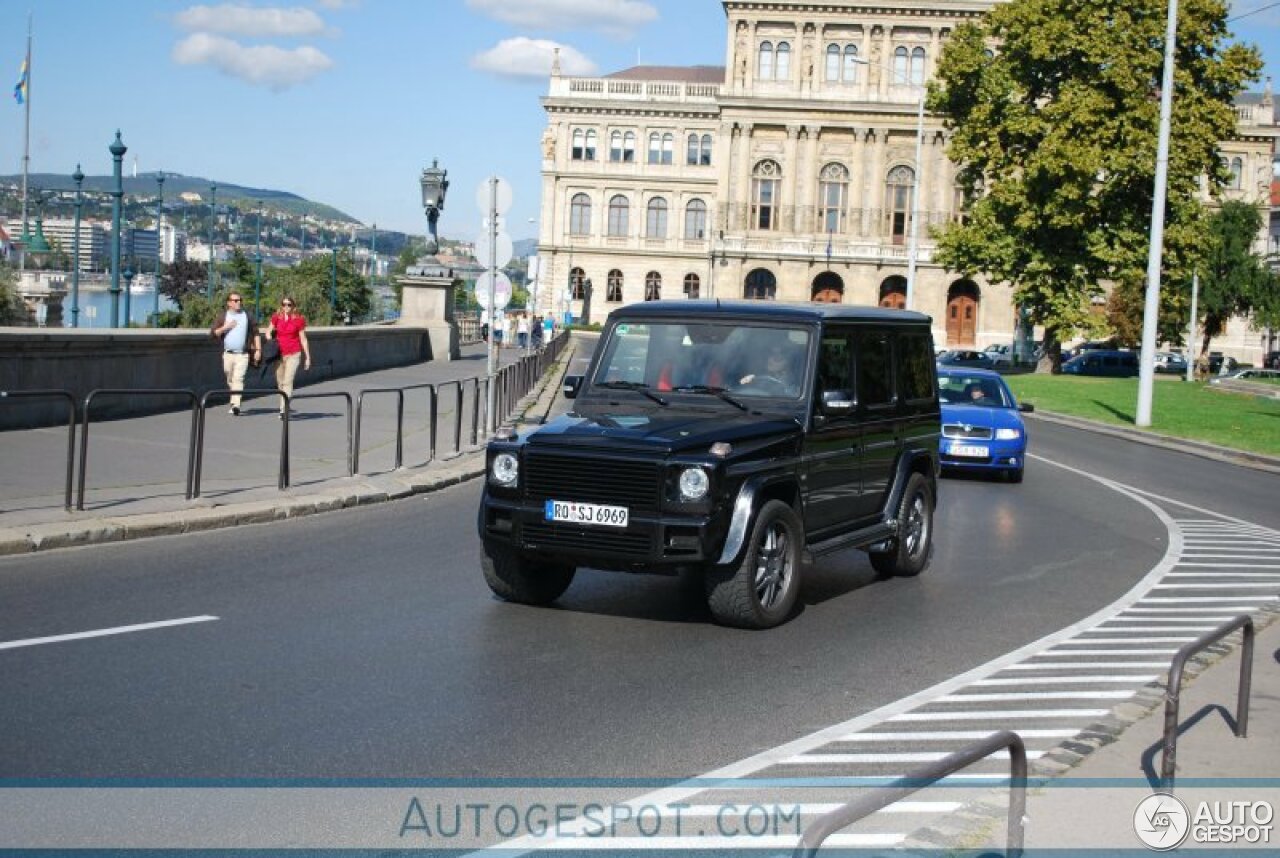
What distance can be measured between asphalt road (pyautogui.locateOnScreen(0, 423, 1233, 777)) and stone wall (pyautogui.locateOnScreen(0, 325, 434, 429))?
6358mm

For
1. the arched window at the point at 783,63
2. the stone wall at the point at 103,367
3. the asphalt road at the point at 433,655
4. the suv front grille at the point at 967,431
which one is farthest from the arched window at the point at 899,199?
the asphalt road at the point at 433,655

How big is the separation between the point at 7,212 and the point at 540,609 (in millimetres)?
175977

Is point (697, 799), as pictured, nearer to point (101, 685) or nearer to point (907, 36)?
point (101, 685)

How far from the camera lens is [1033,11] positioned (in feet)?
182

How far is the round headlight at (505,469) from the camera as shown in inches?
362

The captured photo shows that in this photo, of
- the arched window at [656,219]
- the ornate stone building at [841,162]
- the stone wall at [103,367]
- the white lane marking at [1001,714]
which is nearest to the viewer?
the white lane marking at [1001,714]

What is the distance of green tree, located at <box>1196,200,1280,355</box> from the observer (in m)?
76.4

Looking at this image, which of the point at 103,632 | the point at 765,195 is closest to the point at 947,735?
the point at 103,632

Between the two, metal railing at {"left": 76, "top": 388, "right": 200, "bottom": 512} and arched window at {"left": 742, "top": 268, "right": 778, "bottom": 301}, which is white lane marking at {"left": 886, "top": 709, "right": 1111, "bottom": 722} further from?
arched window at {"left": 742, "top": 268, "right": 778, "bottom": 301}

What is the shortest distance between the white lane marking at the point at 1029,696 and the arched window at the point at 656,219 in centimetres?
11619

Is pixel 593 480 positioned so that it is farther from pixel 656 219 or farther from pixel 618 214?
pixel 656 219

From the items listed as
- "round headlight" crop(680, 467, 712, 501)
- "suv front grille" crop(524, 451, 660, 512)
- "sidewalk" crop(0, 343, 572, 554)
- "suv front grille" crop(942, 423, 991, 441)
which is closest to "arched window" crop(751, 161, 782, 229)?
"sidewalk" crop(0, 343, 572, 554)

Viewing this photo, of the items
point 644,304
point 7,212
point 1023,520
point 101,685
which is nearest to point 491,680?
point 101,685

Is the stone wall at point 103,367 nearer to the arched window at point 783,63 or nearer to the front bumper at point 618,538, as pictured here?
the front bumper at point 618,538
